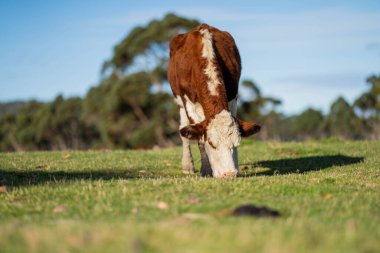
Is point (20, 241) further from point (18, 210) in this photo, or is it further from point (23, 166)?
point (23, 166)

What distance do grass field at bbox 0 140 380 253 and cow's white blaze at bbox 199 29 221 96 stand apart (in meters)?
2.75

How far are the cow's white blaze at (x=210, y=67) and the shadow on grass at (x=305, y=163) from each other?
2.71m

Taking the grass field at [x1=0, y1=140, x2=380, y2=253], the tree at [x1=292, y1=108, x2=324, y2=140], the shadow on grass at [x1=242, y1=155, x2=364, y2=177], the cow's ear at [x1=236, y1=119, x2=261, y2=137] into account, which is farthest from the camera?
the tree at [x1=292, y1=108, x2=324, y2=140]

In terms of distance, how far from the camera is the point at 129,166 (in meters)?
14.8

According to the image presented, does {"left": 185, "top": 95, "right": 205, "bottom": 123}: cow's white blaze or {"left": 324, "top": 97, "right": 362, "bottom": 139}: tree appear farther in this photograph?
{"left": 324, "top": 97, "right": 362, "bottom": 139}: tree

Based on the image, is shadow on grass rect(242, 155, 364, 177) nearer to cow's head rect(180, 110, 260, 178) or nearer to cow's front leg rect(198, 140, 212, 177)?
cow's front leg rect(198, 140, 212, 177)

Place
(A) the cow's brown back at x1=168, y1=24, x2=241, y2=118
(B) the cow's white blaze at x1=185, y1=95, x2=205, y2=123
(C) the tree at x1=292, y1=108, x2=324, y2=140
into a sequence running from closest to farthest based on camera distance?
(A) the cow's brown back at x1=168, y1=24, x2=241, y2=118 < (B) the cow's white blaze at x1=185, y1=95, x2=205, y2=123 < (C) the tree at x1=292, y1=108, x2=324, y2=140

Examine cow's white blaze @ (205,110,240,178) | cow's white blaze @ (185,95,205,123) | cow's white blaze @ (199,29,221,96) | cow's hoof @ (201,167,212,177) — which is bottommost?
cow's hoof @ (201,167,212,177)

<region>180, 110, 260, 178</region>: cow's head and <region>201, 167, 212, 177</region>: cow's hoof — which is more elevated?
<region>180, 110, 260, 178</region>: cow's head

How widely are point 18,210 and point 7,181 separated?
13.1 feet

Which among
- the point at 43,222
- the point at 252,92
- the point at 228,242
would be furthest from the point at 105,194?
the point at 252,92

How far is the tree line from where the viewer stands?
5025cm

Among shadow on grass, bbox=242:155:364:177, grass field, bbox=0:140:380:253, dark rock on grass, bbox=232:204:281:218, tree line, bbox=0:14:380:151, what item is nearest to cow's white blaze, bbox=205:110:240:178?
grass field, bbox=0:140:380:253

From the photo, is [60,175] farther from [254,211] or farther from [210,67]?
[254,211]
